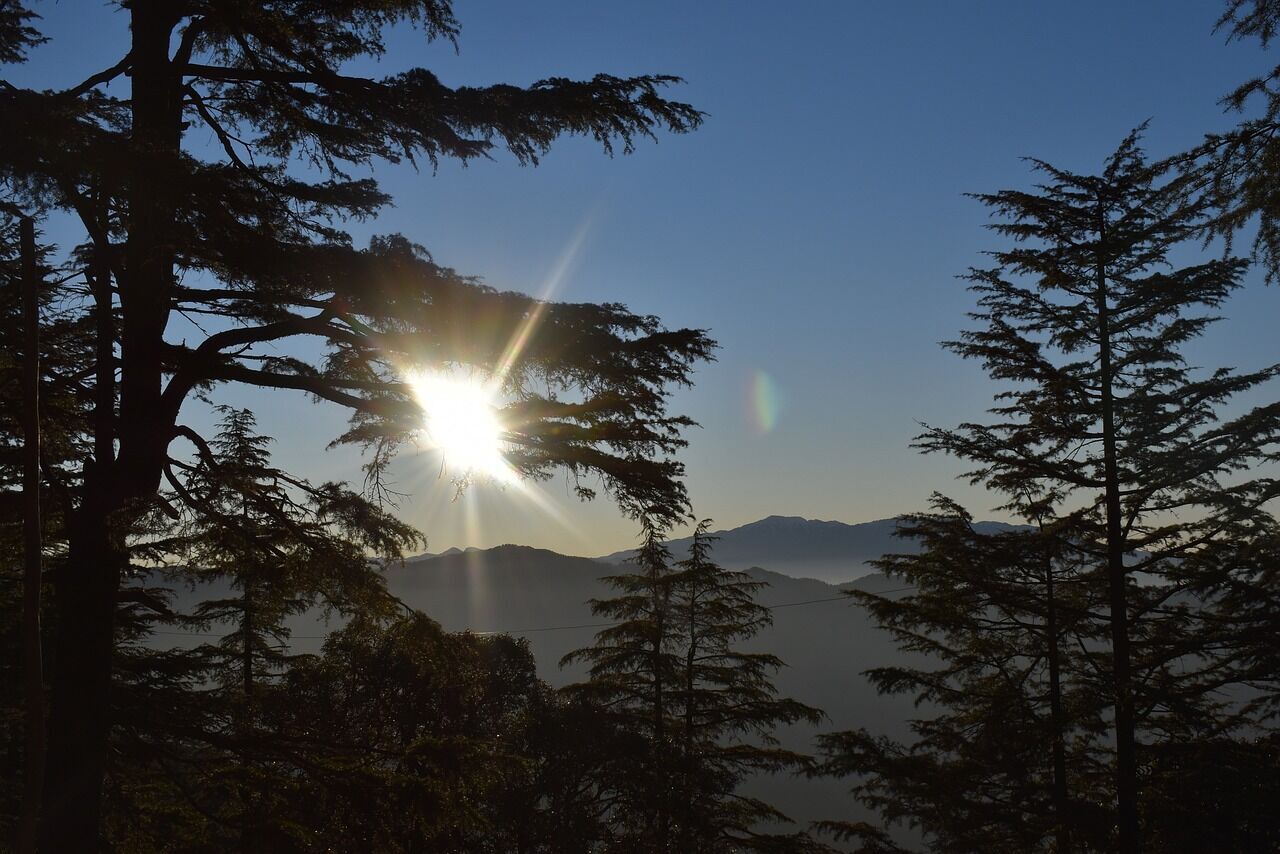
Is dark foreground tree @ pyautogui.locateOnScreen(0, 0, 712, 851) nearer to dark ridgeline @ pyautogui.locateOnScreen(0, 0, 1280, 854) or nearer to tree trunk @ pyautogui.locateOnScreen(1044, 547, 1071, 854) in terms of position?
dark ridgeline @ pyautogui.locateOnScreen(0, 0, 1280, 854)

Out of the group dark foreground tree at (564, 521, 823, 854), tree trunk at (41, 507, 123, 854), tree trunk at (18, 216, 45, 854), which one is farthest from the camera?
dark foreground tree at (564, 521, 823, 854)

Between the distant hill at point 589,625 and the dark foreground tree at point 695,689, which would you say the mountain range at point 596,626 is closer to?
the distant hill at point 589,625

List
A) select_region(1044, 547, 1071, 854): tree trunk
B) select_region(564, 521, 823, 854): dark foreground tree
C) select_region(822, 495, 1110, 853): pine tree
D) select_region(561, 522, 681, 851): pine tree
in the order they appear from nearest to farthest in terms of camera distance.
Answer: select_region(1044, 547, 1071, 854): tree trunk
select_region(822, 495, 1110, 853): pine tree
select_region(564, 521, 823, 854): dark foreground tree
select_region(561, 522, 681, 851): pine tree

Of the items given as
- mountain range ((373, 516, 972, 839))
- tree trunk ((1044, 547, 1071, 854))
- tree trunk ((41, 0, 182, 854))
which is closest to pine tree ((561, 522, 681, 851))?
tree trunk ((1044, 547, 1071, 854))

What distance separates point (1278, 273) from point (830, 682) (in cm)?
14913

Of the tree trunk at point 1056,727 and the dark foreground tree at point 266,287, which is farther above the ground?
the dark foreground tree at point 266,287

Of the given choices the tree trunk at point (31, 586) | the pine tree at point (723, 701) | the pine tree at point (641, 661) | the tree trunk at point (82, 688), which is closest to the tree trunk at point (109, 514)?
the tree trunk at point (82, 688)

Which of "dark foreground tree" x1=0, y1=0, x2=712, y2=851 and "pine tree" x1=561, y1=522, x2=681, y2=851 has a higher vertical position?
"dark foreground tree" x1=0, y1=0, x2=712, y2=851

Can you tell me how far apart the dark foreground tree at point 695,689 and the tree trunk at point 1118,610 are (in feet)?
18.5

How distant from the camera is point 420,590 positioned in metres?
194

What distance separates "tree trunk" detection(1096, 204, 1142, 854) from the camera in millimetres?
10773

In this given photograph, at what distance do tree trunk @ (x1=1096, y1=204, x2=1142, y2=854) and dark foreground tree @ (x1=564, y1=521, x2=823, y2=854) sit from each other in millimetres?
5648

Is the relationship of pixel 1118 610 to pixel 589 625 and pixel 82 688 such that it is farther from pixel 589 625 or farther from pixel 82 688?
pixel 589 625

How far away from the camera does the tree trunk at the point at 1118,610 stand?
35.3 ft
